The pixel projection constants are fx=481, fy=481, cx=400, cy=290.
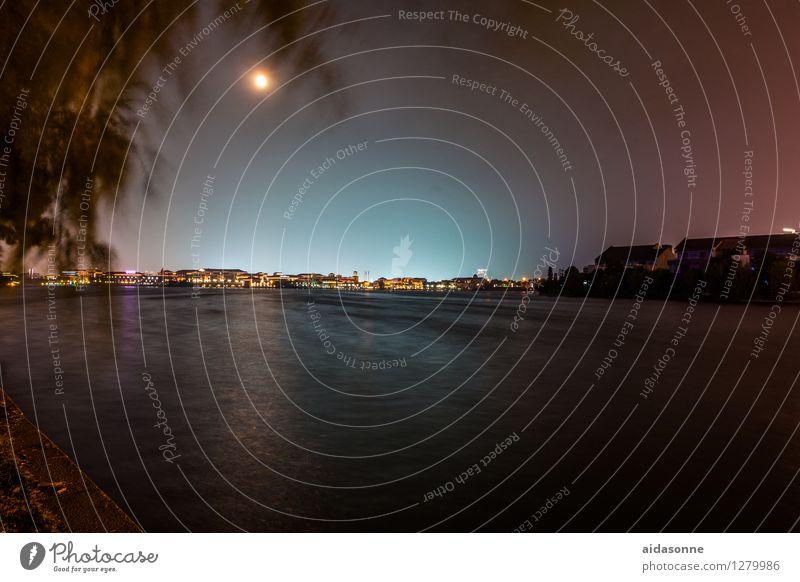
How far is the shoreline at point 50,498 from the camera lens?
5.10 m

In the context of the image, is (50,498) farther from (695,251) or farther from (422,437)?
(695,251)

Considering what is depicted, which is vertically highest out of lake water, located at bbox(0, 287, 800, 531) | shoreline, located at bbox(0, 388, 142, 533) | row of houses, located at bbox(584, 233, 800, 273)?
row of houses, located at bbox(584, 233, 800, 273)

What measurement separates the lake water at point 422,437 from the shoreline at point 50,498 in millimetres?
829

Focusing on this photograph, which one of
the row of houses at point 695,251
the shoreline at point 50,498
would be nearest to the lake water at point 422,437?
the shoreline at point 50,498

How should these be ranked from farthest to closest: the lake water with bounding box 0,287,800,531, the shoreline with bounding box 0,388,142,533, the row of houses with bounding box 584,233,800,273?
the row of houses with bounding box 584,233,800,273 < the lake water with bounding box 0,287,800,531 < the shoreline with bounding box 0,388,142,533

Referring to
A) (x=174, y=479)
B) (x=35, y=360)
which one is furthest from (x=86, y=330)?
(x=174, y=479)

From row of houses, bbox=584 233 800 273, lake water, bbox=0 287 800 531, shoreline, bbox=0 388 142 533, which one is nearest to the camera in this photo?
shoreline, bbox=0 388 142 533

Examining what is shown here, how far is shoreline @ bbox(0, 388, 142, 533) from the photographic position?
16.7 ft

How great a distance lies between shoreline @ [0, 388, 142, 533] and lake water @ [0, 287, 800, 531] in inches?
32.6

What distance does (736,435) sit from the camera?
10.5 meters

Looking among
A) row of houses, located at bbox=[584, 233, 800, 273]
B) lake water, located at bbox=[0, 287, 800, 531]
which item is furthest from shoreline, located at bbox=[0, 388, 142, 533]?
row of houses, located at bbox=[584, 233, 800, 273]

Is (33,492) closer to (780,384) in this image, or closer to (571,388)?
(571,388)

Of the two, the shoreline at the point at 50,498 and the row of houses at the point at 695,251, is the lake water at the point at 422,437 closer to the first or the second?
the shoreline at the point at 50,498

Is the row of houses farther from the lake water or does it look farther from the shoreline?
the shoreline
